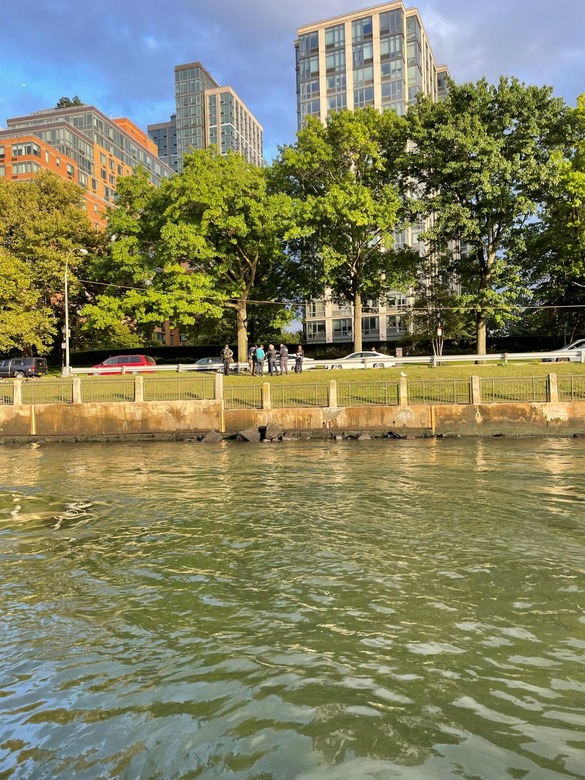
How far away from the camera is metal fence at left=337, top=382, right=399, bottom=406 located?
75.1ft

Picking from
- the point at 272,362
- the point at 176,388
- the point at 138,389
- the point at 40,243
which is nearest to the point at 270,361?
the point at 272,362

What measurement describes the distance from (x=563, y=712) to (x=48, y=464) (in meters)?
16.1

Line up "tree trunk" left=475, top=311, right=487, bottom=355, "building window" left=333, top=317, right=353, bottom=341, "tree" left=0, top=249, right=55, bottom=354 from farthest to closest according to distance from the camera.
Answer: "building window" left=333, top=317, right=353, bottom=341 < "tree" left=0, top=249, right=55, bottom=354 < "tree trunk" left=475, top=311, right=487, bottom=355

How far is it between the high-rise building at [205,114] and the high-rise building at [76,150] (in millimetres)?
50322

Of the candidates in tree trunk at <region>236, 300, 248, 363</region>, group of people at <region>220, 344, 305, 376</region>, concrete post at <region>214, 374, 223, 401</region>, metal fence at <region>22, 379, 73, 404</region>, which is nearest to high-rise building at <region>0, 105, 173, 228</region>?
tree trunk at <region>236, 300, 248, 363</region>

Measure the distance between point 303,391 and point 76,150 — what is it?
8840 centimetres

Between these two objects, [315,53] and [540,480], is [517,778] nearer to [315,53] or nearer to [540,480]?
[540,480]

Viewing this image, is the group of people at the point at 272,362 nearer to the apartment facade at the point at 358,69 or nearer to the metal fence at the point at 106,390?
the metal fence at the point at 106,390

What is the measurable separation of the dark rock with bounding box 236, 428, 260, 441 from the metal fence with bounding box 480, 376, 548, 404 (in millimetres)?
8984

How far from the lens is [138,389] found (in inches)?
938

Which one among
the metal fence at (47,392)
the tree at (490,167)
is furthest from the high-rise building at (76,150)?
the metal fence at (47,392)

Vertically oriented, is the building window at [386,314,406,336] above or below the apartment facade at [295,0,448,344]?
below

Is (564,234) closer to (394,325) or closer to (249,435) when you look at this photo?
(249,435)

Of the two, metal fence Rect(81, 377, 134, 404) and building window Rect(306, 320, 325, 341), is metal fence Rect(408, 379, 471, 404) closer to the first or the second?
metal fence Rect(81, 377, 134, 404)
